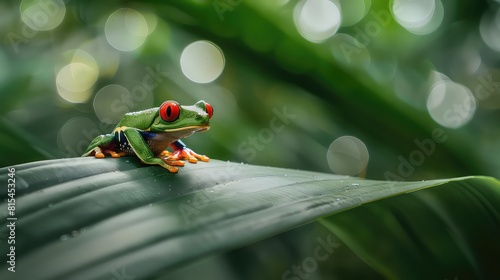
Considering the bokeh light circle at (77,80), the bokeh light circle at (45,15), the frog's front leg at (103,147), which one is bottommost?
the frog's front leg at (103,147)

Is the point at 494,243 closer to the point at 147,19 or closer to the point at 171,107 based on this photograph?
the point at 171,107

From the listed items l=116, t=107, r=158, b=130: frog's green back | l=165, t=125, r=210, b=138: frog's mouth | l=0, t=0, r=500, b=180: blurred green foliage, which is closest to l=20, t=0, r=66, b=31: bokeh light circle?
l=0, t=0, r=500, b=180: blurred green foliage

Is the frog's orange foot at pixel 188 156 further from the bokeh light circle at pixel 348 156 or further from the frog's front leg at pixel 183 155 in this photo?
the bokeh light circle at pixel 348 156

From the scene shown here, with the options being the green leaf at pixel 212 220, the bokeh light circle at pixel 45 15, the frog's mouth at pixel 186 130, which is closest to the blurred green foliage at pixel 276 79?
the bokeh light circle at pixel 45 15

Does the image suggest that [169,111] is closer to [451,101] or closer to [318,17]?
[318,17]

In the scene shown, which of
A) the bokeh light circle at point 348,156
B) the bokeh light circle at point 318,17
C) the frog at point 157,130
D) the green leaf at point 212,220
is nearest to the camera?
the green leaf at point 212,220

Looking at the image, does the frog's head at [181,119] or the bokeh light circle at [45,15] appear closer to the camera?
the frog's head at [181,119]

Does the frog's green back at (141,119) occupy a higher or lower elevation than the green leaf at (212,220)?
higher

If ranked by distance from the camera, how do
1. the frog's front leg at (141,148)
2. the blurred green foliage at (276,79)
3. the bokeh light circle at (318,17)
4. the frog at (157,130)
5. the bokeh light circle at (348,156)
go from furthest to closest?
the bokeh light circle at (318,17) < the bokeh light circle at (348,156) < the blurred green foliage at (276,79) < the frog at (157,130) < the frog's front leg at (141,148)
